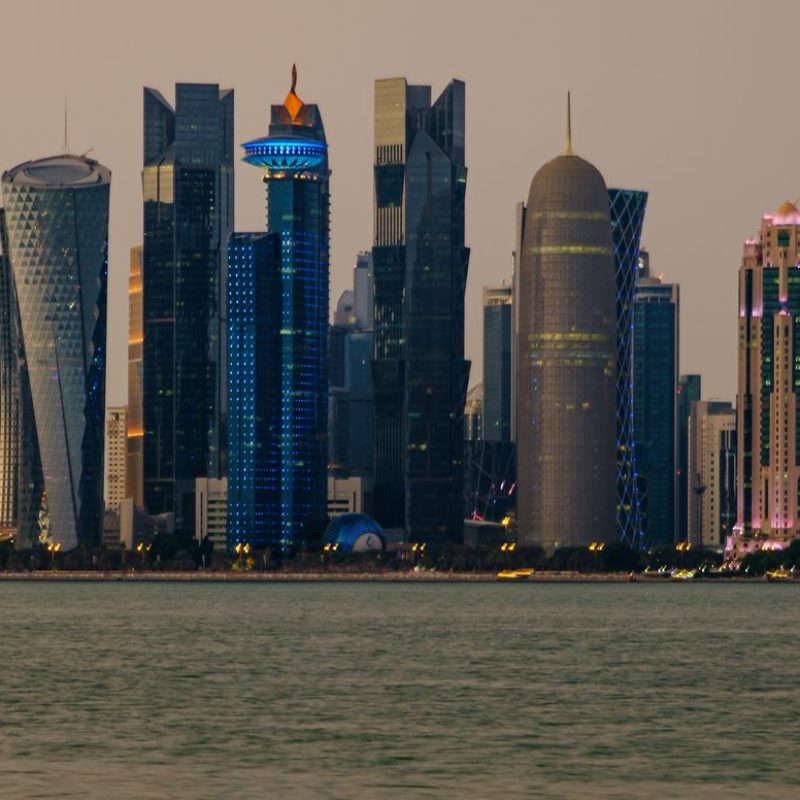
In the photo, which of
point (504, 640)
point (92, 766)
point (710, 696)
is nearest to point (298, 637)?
point (504, 640)

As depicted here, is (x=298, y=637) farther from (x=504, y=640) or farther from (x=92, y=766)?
(x=92, y=766)

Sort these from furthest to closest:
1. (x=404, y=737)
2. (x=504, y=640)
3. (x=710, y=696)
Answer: (x=504, y=640) → (x=710, y=696) → (x=404, y=737)

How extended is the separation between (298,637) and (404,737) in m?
92.5

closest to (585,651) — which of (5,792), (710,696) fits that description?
(710,696)

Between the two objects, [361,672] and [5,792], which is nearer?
[5,792]

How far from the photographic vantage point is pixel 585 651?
173 m

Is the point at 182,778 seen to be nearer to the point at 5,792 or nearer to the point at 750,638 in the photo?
the point at 5,792

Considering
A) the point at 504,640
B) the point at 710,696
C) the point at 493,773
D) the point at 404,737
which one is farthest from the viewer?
the point at 504,640

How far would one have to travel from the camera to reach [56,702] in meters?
121

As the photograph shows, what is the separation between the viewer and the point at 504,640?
190250 mm

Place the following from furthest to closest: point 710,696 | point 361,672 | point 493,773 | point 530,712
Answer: point 361,672 < point 710,696 < point 530,712 < point 493,773

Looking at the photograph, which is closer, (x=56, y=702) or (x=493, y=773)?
(x=493, y=773)

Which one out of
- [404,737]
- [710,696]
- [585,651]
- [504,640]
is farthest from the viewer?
[504,640]

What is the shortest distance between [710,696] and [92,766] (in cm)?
4670
